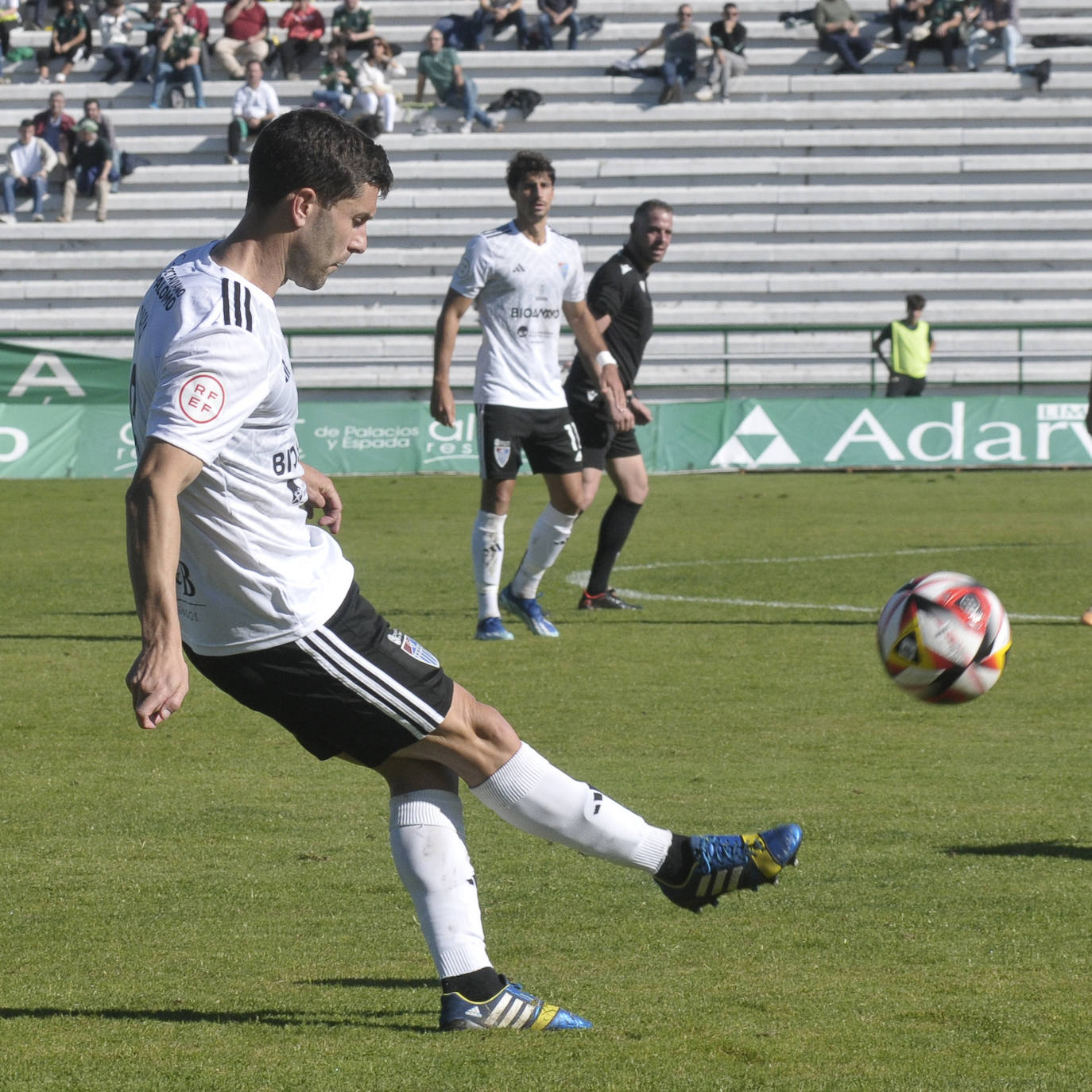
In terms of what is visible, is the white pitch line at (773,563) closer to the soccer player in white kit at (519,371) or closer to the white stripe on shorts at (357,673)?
the soccer player in white kit at (519,371)

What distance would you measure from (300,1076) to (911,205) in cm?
2592

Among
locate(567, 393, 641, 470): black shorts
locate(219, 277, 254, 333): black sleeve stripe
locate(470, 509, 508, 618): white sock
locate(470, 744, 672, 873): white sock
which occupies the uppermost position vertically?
locate(219, 277, 254, 333): black sleeve stripe

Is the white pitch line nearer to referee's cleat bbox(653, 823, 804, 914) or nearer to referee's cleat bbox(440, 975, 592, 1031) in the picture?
referee's cleat bbox(653, 823, 804, 914)

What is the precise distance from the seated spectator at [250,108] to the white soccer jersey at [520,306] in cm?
1903

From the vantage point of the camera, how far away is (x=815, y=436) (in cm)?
2177

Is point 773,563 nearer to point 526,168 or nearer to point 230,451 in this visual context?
point 526,168

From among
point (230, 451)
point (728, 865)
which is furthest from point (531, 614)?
point (230, 451)

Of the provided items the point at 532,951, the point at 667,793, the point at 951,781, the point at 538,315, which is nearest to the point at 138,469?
the point at 532,951

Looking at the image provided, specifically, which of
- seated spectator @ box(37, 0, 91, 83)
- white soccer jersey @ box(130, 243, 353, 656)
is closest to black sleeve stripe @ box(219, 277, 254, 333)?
white soccer jersey @ box(130, 243, 353, 656)

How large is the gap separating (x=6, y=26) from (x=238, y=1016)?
1129 inches

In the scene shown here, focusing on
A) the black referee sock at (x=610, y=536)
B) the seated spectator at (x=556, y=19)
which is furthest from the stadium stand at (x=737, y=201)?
the black referee sock at (x=610, y=536)

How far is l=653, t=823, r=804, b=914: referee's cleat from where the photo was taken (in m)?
3.84

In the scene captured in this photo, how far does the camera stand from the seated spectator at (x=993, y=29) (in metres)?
28.0

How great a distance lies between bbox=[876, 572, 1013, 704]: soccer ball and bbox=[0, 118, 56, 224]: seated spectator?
24365 millimetres
